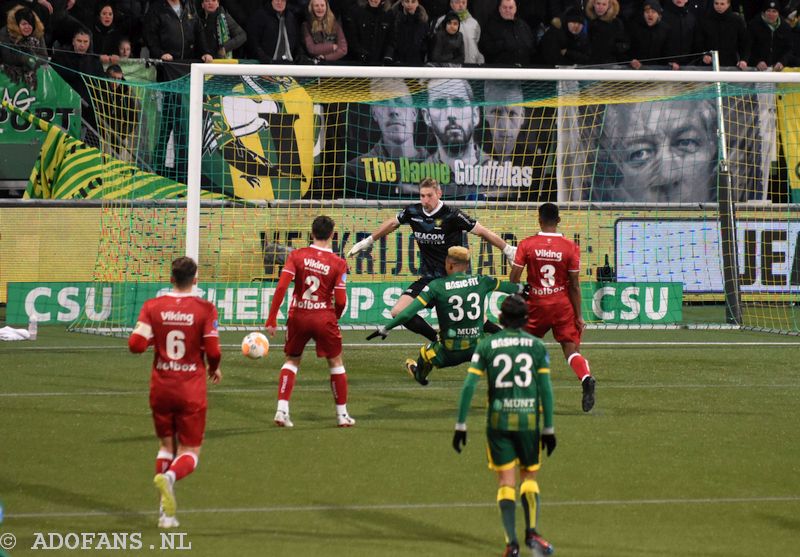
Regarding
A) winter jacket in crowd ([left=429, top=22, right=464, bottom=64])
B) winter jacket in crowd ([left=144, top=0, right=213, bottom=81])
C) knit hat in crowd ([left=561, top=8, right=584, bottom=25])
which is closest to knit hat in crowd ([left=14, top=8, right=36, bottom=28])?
winter jacket in crowd ([left=144, top=0, right=213, bottom=81])

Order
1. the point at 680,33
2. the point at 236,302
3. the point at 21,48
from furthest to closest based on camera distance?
the point at 680,33 → the point at 21,48 → the point at 236,302

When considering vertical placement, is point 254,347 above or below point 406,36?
below

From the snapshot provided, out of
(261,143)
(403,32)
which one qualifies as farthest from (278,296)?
(403,32)

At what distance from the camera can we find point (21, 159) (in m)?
21.6

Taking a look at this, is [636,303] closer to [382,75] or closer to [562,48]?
[562,48]

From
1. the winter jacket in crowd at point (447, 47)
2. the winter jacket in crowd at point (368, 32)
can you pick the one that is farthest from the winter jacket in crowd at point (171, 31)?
the winter jacket in crowd at point (447, 47)

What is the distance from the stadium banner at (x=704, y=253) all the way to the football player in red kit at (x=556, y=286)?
9.10 metres

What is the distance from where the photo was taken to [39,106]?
21.2 meters

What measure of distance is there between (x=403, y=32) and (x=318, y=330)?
12115mm

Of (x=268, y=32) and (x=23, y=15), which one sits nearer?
(x=23, y=15)

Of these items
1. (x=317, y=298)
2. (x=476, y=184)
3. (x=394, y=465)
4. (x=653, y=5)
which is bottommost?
(x=394, y=465)

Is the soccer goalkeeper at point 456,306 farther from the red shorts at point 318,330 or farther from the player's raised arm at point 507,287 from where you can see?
the red shorts at point 318,330

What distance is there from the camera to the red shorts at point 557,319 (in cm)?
Answer: 1281

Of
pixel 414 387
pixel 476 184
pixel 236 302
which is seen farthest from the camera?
pixel 476 184
